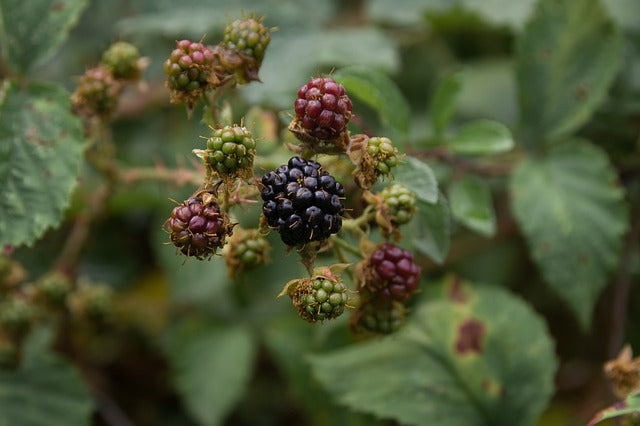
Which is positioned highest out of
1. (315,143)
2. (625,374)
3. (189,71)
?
(189,71)

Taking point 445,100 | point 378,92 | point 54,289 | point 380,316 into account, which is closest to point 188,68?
point 378,92

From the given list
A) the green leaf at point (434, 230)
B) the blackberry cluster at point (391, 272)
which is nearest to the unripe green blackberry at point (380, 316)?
the blackberry cluster at point (391, 272)

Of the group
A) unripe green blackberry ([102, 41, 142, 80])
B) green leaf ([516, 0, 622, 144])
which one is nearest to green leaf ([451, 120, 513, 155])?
green leaf ([516, 0, 622, 144])

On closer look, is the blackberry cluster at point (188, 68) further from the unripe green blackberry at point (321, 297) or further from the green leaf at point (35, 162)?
the unripe green blackberry at point (321, 297)

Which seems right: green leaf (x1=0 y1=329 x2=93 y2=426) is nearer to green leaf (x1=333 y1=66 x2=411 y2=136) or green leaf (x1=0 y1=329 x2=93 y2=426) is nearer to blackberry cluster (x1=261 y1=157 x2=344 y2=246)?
blackberry cluster (x1=261 y1=157 x2=344 y2=246)

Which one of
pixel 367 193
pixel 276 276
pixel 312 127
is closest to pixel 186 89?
pixel 312 127

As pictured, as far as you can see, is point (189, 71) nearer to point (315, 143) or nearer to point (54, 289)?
point (315, 143)

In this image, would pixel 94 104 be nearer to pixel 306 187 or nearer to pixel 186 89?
pixel 186 89
